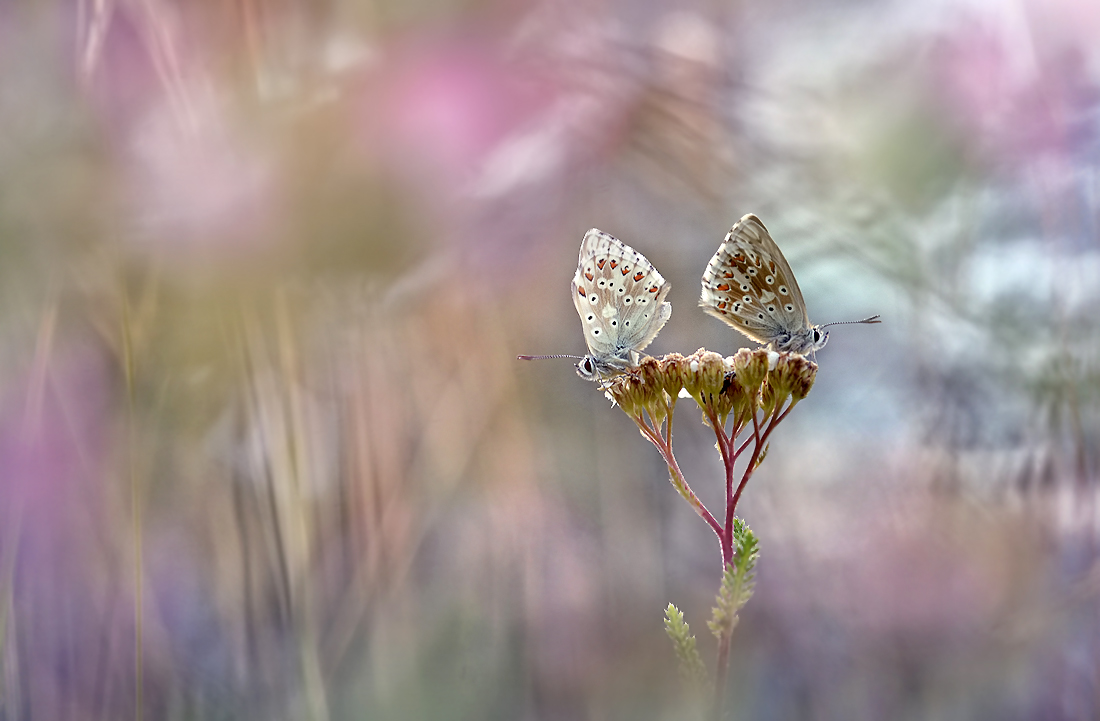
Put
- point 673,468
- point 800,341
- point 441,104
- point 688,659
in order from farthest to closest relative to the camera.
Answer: point 441,104 → point 800,341 → point 673,468 → point 688,659

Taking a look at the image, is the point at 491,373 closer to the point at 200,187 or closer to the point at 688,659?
the point at 200,187

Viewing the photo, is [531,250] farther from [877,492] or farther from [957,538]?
[957,538]

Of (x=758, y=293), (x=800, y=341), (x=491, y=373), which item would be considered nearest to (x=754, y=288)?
(x=758, y=293)

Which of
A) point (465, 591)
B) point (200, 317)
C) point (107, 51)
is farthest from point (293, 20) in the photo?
point (465, 591)

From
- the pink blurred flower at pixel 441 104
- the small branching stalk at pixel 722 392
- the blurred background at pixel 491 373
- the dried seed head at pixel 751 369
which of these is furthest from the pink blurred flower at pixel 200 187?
the dried seed head at pixel 751 369

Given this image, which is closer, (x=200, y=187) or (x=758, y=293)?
(x=758, y=293)

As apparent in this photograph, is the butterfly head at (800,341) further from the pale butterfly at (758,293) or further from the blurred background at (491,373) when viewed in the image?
the blurred background at (491,373)

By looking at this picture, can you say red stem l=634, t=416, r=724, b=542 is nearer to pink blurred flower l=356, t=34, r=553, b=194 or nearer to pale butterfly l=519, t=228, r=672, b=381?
pale butterfly l=519, t=228, r=672, b=381
